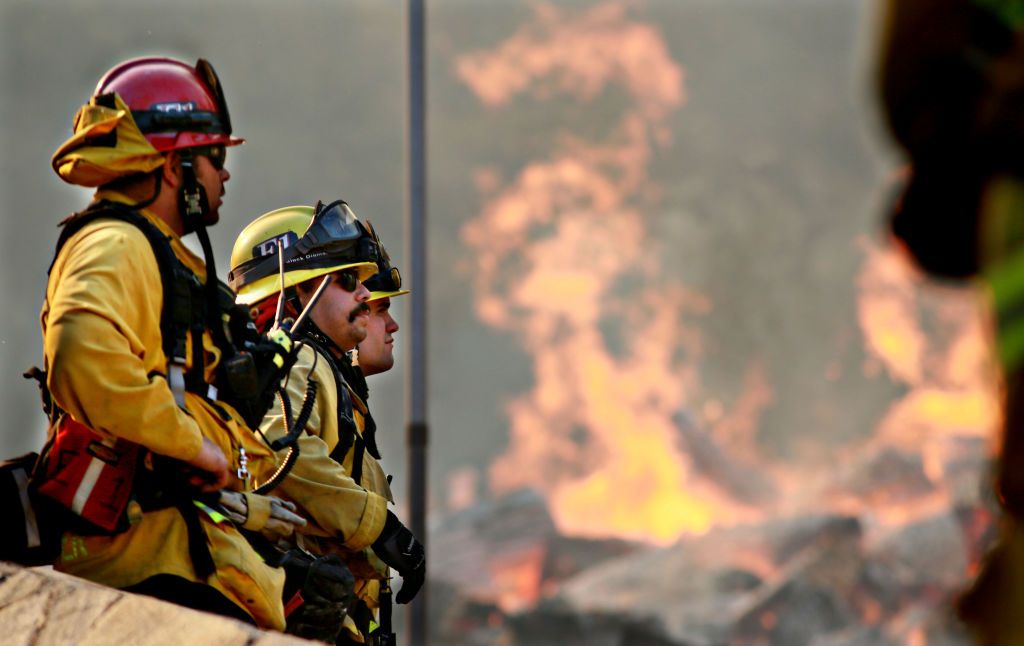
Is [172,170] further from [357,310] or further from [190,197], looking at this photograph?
[357,310]

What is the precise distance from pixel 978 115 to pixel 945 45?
0.46ft

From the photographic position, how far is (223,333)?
4016 mm

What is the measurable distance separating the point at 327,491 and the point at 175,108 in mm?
1420

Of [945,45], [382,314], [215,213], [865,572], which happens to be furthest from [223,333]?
[865,572]

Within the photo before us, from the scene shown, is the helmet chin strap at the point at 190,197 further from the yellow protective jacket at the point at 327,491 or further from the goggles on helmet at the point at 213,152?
the yellow protective jacket at the point at 327,491

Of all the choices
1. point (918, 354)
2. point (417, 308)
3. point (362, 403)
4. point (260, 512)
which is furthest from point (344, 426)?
point (918, 354)

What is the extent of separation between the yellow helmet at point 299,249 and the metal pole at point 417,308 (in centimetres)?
634

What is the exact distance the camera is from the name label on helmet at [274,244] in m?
5.62

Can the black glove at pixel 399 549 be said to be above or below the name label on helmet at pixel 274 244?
below

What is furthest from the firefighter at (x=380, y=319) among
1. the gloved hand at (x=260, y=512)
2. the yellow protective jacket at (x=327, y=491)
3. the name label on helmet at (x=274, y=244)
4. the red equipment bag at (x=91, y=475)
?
the red equipment bag at (x=91, y=475)

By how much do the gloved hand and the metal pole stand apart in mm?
7551

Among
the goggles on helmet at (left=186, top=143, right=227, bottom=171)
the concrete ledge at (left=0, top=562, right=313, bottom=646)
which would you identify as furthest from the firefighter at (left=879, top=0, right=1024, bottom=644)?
the goggles on helmet at (left=186, top=143, right=227, bottom=171)

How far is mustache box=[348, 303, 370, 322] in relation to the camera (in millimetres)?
5590

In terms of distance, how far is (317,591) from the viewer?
4.38 m
